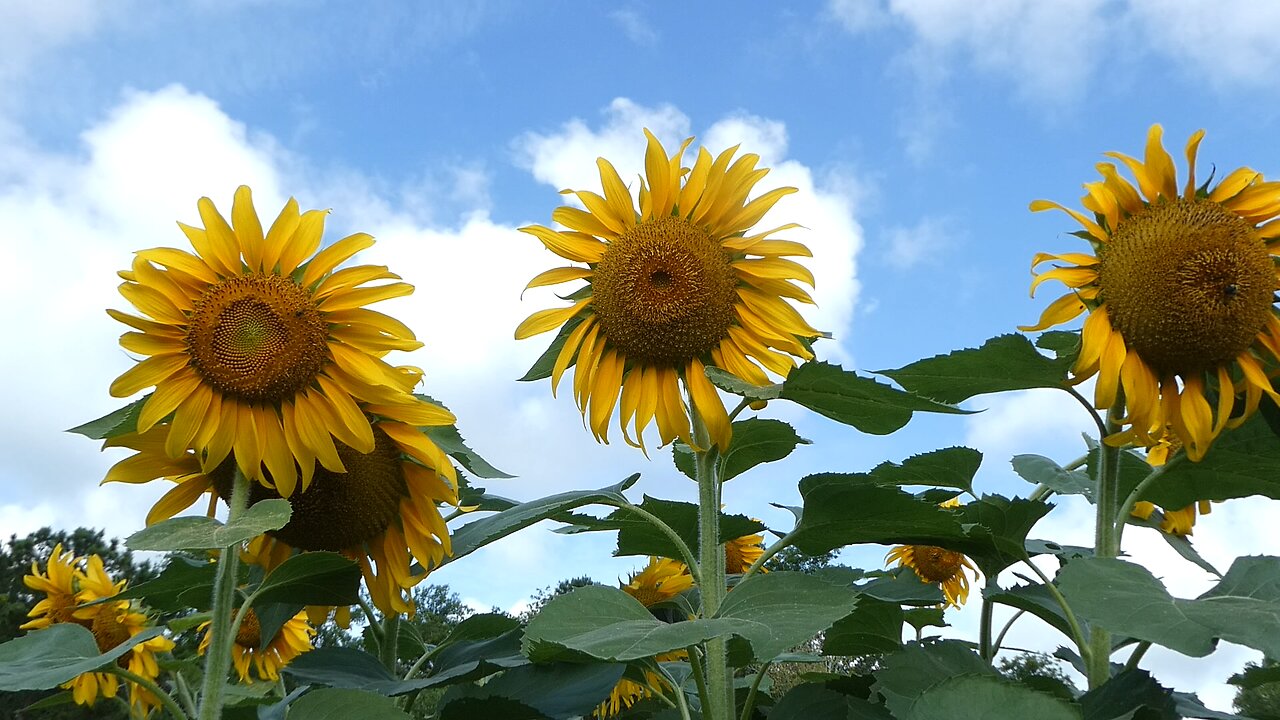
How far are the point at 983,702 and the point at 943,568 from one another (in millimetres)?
3456

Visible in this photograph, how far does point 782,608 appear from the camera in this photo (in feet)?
6.35

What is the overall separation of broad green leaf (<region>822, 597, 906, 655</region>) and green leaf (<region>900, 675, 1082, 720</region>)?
398 millimetres

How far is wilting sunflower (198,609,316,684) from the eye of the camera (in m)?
4.58

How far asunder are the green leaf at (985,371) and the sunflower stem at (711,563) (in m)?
0.46

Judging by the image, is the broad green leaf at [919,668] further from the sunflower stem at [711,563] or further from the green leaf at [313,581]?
the green leaf at [313,581]

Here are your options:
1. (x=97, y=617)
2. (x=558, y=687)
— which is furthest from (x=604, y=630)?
(x=97, y=617)

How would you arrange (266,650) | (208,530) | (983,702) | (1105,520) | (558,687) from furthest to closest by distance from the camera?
(266,650) < (1105,520) < (558,687) < (208,530) < (983,702)

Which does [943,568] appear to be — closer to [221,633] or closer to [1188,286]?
[1188,286]

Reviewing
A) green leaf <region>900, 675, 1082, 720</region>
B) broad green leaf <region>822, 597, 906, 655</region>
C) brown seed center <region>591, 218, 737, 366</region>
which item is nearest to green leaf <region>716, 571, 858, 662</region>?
green leaf <region>900, 675, 1082, 720</region>

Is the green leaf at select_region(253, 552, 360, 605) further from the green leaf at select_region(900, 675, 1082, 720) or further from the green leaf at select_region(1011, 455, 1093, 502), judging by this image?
the green leaf at select_region(1011, 455, 1093, 502)

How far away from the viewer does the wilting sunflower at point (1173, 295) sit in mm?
2301

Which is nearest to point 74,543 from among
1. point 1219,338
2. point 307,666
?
point 307,666

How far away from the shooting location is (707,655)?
2.25 meters

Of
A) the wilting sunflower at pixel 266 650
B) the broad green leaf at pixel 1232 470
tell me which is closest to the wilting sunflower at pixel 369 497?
the broad green leaf at pixel 1232 470
